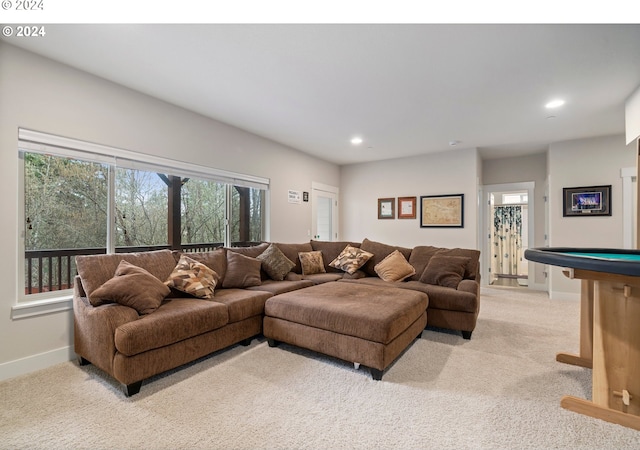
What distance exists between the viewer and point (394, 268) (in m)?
3.82

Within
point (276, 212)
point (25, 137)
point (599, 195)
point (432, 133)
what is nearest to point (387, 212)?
point (432, 133)

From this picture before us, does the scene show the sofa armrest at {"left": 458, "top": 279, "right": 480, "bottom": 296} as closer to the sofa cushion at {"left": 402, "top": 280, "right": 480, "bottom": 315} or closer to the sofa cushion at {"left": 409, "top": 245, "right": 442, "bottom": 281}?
the sofa cushion at {"left": 402, "top": 280, "right": 480, "bottom": 315}

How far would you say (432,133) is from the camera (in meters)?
4.28

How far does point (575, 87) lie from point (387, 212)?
347 cm

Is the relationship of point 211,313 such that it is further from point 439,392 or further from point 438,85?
point 438,85

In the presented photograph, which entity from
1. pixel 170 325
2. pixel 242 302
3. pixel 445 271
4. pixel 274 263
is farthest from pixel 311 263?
pixel 170 325

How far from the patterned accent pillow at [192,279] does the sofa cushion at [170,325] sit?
10cm

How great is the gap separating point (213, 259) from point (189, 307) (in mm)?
934

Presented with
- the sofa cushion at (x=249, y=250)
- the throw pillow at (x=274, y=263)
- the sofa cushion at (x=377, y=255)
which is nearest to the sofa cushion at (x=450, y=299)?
the sofa cushion at (x=377, y=255)

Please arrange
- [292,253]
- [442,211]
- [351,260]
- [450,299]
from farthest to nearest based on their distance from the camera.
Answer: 1. [442,211]
2. [292,253]
3. [351,260]
4. [450,299]

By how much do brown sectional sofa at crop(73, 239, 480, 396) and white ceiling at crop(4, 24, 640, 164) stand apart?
65.8 inches

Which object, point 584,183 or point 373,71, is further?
point 584,183

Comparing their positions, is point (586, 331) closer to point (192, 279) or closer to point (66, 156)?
point (192, 279)

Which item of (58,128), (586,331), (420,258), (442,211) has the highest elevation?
(58,128)
